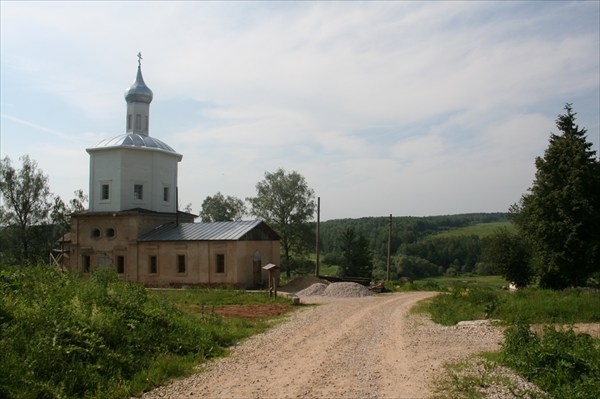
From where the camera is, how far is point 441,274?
73750 millimetres

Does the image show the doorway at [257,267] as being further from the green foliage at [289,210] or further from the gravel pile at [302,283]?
the green foliage at [289,210]

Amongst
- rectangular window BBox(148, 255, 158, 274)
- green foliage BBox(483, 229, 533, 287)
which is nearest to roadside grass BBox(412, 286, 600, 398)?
green foliage BBox(483, 229, 533, 287)

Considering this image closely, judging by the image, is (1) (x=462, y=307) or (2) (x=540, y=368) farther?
(1) (x=462, y=307)

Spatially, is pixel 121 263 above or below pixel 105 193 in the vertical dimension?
below

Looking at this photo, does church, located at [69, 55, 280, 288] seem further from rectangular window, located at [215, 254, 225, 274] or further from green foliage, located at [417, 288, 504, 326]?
green foliage, located at [417, 288, 504, 326]

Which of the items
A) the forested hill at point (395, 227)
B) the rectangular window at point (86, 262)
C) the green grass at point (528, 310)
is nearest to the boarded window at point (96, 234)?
the rectangular window at point (86, 262)

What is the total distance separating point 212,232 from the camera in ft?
106

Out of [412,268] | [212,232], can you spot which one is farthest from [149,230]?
[412,268]

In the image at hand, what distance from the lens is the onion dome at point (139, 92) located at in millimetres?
36000

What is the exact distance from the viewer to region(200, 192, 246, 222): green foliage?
58594 millimetres

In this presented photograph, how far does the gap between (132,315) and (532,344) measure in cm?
861

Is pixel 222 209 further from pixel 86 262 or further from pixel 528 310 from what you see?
pixel 528 310

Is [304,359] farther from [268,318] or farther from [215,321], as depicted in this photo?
[268,318]

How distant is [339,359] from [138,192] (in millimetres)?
26721
